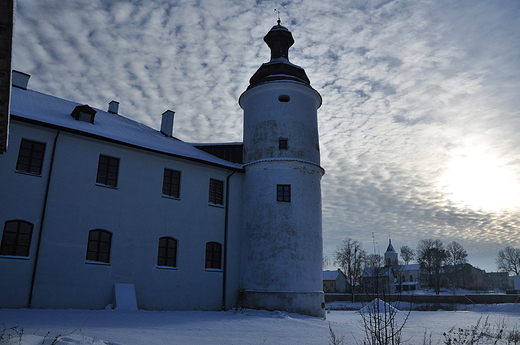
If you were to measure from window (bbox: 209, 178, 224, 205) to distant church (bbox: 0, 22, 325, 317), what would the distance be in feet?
0.17

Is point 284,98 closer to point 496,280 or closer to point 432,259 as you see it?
point 432,259

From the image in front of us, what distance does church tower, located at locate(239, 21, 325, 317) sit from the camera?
712 inches

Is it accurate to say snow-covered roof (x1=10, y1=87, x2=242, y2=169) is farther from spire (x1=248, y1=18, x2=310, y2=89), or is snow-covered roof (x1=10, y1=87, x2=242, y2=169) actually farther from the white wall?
spire (x1=248, y1=18, x2=310, y2=89)

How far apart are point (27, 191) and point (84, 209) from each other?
6.64ft

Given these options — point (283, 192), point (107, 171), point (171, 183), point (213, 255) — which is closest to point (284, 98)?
point (283, 192)

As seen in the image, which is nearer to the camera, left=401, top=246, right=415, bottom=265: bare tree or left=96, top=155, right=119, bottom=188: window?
left=96, top=155, right=119, bottom=188: window

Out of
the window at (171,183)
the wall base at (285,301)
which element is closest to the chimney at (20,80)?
the window at (171,183)

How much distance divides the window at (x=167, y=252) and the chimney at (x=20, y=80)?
10238mm

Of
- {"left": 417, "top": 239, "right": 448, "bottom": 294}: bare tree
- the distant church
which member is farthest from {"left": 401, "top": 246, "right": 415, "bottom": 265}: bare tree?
the distant church

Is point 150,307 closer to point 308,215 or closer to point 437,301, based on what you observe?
point 308,215

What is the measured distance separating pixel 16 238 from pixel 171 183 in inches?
256

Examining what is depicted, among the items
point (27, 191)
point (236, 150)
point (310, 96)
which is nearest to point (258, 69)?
point (310, 96)

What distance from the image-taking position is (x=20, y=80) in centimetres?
1877

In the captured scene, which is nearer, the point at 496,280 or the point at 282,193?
the point at 282,193
